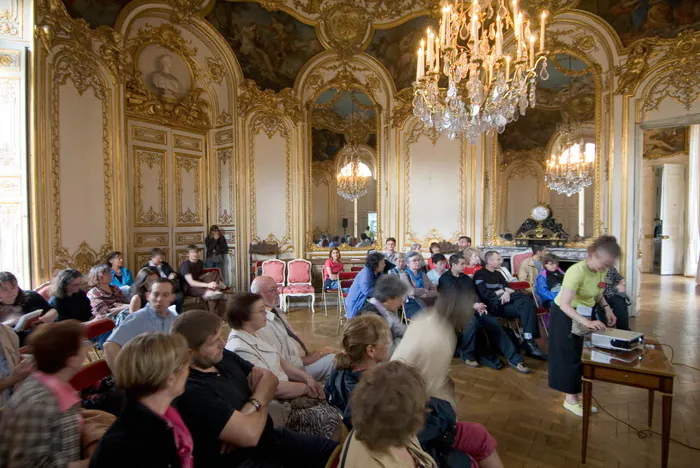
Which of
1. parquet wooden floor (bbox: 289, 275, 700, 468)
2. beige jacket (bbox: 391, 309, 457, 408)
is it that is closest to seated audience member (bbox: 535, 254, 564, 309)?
parquet wooden floor (bbox: 289, 275, 700, 468)

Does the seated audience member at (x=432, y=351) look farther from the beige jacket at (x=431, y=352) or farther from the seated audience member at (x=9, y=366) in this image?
the seated audience member at (x=9, y=366)

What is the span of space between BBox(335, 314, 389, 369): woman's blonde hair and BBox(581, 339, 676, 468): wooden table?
1.48 m

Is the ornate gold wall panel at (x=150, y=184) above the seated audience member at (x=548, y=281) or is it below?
above

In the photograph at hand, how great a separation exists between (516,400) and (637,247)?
5.18m

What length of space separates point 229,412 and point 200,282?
5.09 metres

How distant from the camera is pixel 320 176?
342 inches

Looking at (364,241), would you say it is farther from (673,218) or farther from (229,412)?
(673,218)

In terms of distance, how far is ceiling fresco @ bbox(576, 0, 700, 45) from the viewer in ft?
21.1

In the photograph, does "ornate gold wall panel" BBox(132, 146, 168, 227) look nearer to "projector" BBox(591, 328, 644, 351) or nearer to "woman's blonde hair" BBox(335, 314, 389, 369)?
"woman's blonde hair" BBox(335, 314, 389, 369)

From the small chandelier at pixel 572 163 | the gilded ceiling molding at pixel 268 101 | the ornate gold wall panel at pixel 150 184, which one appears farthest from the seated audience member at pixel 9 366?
the small chandelier at pixel 572 163

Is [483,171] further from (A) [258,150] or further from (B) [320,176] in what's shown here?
(A) [258,150]

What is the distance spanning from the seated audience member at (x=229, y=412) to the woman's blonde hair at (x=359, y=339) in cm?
37

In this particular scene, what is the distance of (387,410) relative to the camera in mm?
1218

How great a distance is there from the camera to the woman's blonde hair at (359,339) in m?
1.90
